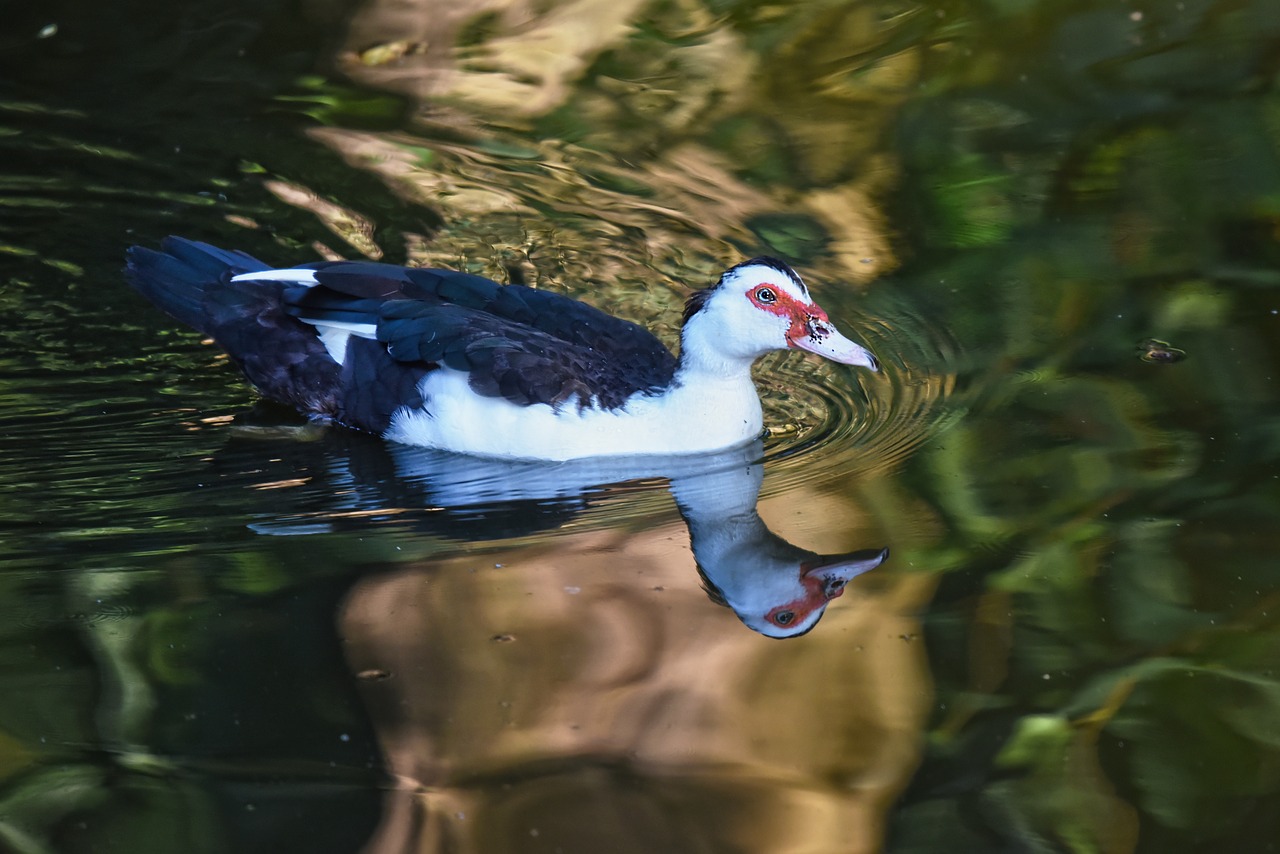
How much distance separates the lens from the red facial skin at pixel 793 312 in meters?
6.15

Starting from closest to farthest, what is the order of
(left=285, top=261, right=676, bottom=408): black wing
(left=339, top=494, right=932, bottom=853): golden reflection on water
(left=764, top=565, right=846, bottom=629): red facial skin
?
(left=339, top=494, right=932, bottom=853): golden reflection on water < (left=764, top=565, right=846, bottom=629): red facial skin < (left=285, top=261, right=676, bottom=408): black wing

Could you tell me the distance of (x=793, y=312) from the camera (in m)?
6.16

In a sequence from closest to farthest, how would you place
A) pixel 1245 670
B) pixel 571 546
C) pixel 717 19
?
pixel 1245 670, pixel 571 546, pixel 717 19

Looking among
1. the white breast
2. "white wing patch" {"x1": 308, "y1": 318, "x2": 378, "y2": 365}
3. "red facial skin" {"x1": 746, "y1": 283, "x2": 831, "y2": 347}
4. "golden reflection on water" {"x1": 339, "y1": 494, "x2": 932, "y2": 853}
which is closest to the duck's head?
"red facial skin" {"x1": 746, "y1": 283, "x2": 831, "y2": 347}

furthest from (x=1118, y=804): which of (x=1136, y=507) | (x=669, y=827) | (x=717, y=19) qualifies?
(x=717, y=19)

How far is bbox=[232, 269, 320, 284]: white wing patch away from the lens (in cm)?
670

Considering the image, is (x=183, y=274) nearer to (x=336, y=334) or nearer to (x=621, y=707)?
(x=336, y=334)

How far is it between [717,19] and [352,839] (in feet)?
24.5

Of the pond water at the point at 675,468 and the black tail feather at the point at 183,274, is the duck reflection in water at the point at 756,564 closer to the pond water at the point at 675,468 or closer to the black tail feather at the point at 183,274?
the pond water at the point at 675,468

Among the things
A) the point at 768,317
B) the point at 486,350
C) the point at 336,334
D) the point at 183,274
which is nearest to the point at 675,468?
the point at 768,317

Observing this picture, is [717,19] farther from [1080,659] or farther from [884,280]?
[1080,659]

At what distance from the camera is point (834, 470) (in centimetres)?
609

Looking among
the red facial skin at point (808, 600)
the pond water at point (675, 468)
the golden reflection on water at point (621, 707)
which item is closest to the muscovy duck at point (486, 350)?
the pond water at point (675, 468)

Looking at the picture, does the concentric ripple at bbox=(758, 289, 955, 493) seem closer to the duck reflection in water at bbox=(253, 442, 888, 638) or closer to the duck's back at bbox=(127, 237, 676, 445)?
the duck reflection in water at bbox=(253, 442, 888, 638)
